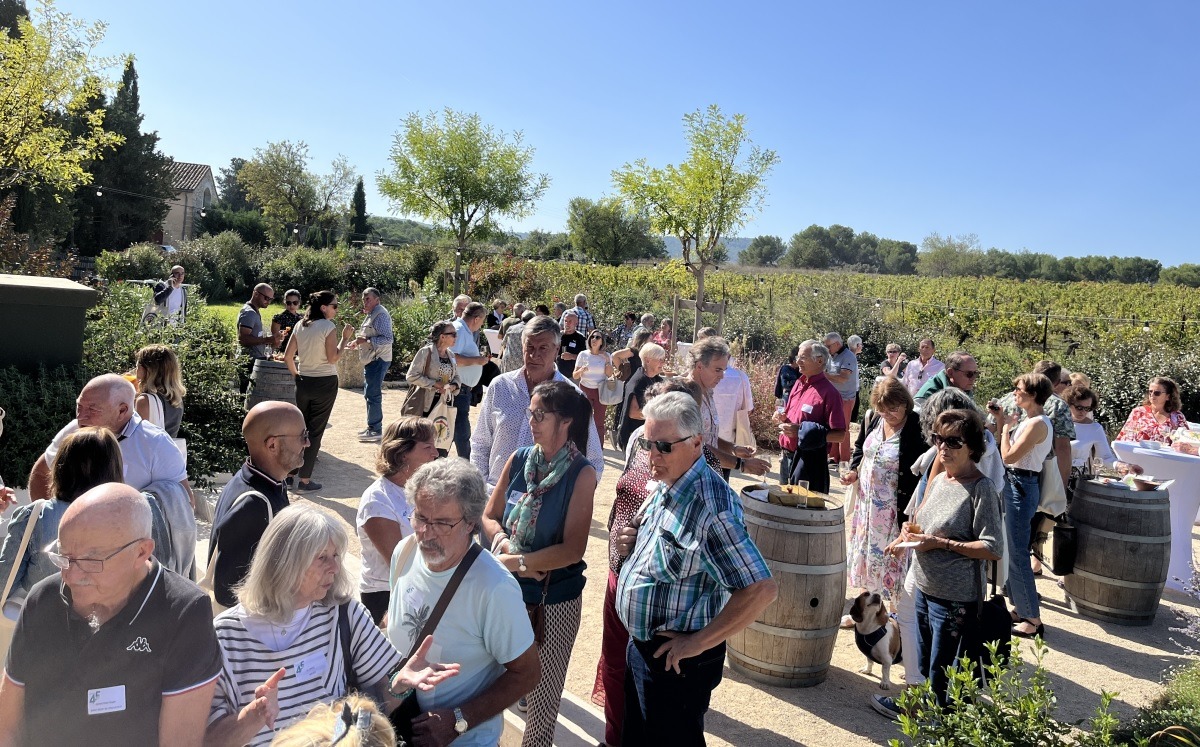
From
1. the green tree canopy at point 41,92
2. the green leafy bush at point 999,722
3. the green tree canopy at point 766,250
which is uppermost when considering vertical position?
the green tree canopy at point 766,250

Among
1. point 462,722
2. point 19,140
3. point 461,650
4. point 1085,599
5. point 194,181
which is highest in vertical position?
point 194,181

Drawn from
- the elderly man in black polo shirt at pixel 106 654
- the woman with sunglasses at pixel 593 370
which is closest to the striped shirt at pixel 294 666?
the elderly man in black polo shirt at pixel 106 654

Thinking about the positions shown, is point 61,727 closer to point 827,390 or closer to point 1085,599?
point 827,390

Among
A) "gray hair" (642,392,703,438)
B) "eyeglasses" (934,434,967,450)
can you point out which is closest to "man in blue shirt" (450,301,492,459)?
"eyeglasses" (934,434,967,450)

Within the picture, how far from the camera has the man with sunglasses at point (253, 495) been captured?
279cm

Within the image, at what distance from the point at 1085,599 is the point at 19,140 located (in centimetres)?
1887

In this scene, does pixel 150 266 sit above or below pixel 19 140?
below

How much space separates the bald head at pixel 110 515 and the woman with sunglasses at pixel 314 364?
5.39 m

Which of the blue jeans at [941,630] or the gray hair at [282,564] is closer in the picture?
the gray hair at [282,564]

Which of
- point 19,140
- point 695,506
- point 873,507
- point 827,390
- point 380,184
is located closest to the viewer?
point 695,506

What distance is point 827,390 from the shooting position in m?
6.58

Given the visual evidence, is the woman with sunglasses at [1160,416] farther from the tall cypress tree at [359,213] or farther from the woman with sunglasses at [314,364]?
the tall cypress tree at [359,213]

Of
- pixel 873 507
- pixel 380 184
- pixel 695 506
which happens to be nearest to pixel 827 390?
pixel 873 507

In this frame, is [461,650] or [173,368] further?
[173,368]
